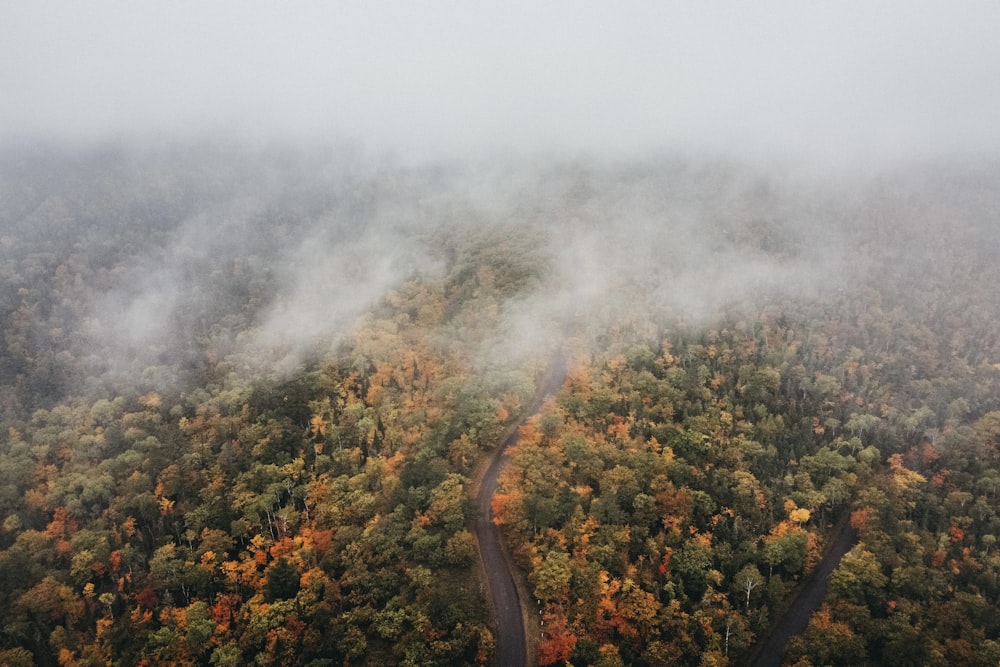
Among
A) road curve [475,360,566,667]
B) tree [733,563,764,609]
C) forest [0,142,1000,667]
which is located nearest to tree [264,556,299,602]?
forest [0,142,1000,667]

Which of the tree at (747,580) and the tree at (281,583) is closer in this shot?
the tree at (747,580)

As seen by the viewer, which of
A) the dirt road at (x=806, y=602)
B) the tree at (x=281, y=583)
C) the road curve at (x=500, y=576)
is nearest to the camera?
the road curve at (x=500, y=576)

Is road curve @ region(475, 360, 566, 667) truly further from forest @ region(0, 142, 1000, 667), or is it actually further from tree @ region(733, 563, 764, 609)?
tree @ region(733, 563, 764, 609)

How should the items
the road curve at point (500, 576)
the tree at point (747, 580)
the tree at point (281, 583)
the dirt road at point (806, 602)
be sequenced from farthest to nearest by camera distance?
the tree at point (281, 583)
the tree at point (747, 580)
the dirt road at point (806, 602)
the road curve at point (500, 576)

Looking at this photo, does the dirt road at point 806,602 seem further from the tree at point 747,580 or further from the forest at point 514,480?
the tree at point 747,580

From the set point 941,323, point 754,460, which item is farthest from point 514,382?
point 941,323

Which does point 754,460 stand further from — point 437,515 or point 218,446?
point 218,446

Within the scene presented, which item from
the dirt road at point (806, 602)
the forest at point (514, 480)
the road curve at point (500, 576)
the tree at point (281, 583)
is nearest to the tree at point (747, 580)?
the forest at point (514, 480)

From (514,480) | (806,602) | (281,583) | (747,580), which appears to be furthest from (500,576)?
(806,602)

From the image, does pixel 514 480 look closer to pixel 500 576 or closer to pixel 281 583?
pixel 500 576
